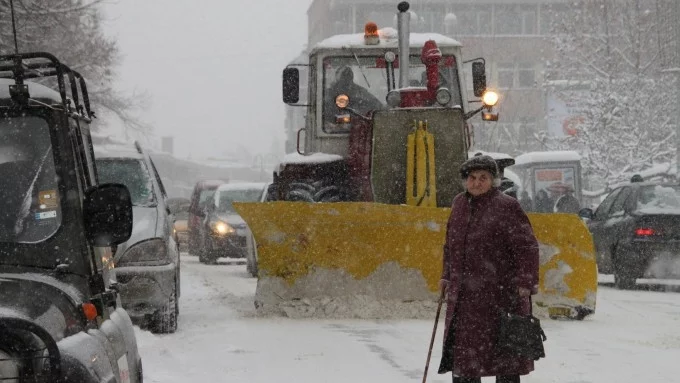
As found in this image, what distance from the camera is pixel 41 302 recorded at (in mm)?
3645

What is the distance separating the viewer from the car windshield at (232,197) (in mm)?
22422

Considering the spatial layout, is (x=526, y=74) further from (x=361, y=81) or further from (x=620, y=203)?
(x=361, y=81)

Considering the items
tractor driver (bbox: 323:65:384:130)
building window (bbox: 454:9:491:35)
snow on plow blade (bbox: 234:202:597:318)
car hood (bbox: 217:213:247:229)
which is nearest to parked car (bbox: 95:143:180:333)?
snow on plow blade (bbox: 234:202:597:318)

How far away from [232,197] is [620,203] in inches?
356

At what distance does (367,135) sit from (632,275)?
5.73m

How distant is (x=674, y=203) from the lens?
52.9 ft

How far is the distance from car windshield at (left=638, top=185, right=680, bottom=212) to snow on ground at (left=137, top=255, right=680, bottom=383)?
3.22m

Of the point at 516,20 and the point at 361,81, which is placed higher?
the point at 516,20

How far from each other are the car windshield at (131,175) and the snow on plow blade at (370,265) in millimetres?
1038

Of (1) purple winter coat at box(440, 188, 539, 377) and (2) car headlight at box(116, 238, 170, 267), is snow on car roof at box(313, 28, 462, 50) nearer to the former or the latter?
(2) car headlight at box(116, 238, 170, 267)

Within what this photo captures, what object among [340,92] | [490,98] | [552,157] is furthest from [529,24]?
[490,98]

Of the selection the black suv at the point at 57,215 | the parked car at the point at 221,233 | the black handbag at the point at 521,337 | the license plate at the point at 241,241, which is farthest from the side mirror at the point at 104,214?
the license plate at the point at 241,241

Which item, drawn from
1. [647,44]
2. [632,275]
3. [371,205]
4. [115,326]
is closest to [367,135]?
[371,205]

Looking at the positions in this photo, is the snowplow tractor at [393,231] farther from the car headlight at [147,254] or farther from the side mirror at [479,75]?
the car headlight at [147,254]
